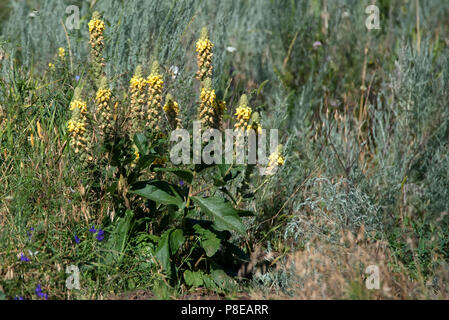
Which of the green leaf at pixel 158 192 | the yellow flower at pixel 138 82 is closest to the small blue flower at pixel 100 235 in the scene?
the green leaf at pixel 158 192

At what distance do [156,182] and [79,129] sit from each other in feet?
1.41

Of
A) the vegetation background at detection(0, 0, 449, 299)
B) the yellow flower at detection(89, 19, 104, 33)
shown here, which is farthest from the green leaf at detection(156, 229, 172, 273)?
the yellow flower at detection(89, 19, 104, 33)

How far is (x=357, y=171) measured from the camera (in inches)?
143

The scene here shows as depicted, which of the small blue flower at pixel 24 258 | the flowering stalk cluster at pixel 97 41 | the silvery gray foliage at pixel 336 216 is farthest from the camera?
the silvery gray foliage at pixel 336 216

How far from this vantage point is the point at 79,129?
8.63ft

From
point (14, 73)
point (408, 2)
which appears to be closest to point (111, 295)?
point (14, 73)

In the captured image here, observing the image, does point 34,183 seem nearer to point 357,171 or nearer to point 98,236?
point 98,236

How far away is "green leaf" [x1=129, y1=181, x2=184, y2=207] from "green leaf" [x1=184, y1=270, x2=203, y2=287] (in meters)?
0.38

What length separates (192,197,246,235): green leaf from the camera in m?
2.57

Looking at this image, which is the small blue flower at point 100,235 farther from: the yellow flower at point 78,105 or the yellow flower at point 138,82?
the yellow flower at point 138,82

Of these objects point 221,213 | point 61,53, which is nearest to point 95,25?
point 61,53

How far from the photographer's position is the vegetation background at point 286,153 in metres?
2.66

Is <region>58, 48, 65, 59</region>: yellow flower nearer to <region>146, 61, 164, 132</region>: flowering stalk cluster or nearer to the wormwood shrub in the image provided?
the wormwood shrub

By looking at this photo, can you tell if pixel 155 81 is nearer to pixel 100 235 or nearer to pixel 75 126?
pixel 75 126
